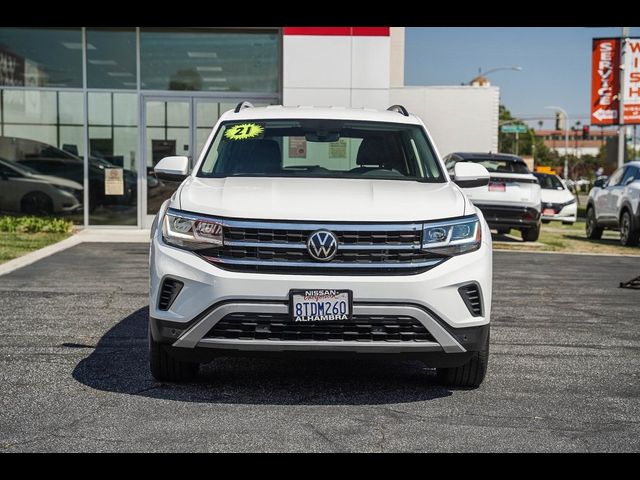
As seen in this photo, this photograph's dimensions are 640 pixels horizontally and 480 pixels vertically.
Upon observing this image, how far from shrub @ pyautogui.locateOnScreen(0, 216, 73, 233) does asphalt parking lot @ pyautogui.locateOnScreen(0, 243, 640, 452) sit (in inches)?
341

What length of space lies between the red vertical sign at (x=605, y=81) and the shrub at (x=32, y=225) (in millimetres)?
18835

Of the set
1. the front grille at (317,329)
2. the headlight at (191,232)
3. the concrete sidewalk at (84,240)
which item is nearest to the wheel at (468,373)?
the front grille at (317,329)

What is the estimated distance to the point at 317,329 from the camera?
5227 millimetres

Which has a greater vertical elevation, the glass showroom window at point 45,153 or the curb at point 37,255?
the glass showroom window at point 45,153

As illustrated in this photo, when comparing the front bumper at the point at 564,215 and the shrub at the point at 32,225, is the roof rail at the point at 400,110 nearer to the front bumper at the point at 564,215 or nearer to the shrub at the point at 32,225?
the shrub at the point at 32,225

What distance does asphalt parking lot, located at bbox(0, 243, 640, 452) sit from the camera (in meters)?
4.70

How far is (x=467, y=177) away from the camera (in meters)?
6.77

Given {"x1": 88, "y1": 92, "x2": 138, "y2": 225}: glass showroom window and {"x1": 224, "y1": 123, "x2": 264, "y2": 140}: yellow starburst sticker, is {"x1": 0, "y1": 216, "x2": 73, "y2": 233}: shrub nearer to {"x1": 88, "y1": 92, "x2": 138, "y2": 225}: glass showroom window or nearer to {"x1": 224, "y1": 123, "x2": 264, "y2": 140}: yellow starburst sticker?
{"x1": 88, "y1": 92, "x2": 138, "y2": 225}: glass showroom window

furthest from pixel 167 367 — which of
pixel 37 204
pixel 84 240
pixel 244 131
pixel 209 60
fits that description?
pixel 209 60

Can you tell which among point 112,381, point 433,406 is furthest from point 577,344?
point 112,381

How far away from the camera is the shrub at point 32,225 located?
17.3m

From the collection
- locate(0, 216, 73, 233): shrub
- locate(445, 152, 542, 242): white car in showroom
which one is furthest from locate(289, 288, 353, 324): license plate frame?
locate(0, 216, 73, 233): shrub
